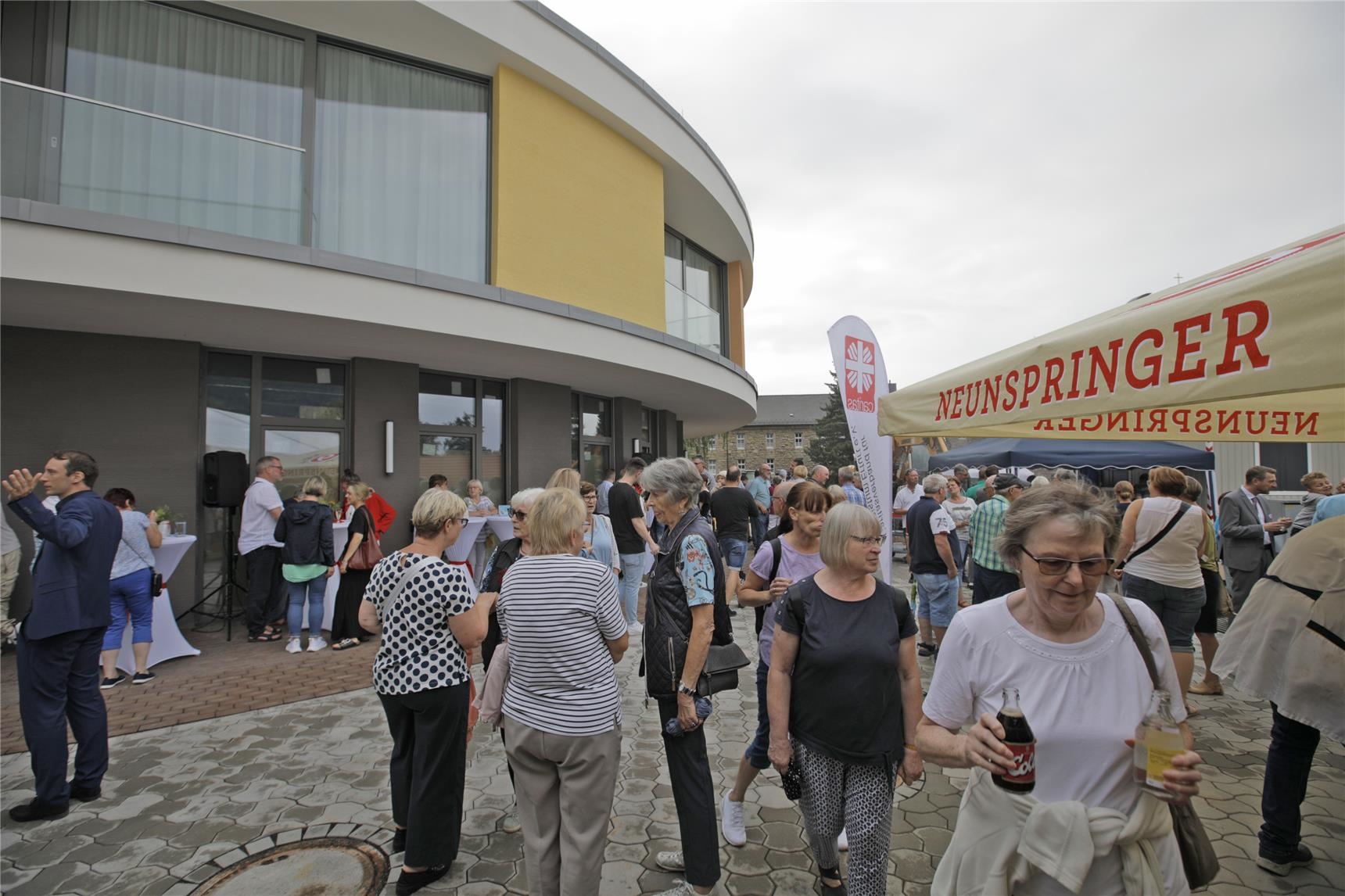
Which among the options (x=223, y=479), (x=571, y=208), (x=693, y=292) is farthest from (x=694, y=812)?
(x=693, y=292)

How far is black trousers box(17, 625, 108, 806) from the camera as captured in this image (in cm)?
343

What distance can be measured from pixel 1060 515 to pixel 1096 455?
12.7 m

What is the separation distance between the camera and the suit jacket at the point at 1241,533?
6672 millimetres

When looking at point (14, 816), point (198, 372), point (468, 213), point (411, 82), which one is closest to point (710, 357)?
point (468, 213)

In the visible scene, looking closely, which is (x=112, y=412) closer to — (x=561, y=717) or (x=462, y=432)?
(x=462, y=432)

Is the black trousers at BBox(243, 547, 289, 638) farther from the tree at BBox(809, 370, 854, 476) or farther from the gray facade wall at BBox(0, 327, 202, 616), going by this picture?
the tree at BBox(809, 370, 854, 476)

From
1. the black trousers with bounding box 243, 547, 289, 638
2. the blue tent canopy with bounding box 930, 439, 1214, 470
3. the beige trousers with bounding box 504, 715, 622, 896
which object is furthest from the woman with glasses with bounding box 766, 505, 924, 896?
the blue tent canopy with bounding box 930, 439, 1214, 470

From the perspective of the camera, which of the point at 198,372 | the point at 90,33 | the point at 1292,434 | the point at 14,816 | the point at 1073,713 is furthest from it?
the point at 198,372

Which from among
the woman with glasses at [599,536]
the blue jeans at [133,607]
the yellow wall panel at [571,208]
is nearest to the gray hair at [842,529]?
the woman with glasses at [599,536]

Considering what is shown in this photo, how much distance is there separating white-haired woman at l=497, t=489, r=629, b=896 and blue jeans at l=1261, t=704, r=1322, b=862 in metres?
3.16

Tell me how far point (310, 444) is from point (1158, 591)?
9.39 m

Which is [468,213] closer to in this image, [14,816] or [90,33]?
[90,33]

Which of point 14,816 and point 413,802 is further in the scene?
Result: point 14,816

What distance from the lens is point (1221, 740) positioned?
4449 mm
